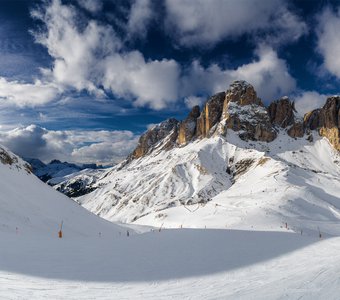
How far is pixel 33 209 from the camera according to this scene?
3347 centimetres

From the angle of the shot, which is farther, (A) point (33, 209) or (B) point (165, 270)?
(A) point (33, 209)

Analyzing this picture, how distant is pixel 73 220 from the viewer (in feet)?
121

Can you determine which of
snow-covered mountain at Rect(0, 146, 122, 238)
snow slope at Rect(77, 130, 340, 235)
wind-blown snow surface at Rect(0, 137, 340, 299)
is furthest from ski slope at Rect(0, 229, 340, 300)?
snow slope at Rect(77, 130, 340, 235)

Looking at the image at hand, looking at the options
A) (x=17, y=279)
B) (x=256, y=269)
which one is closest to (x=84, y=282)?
(x=17, y=279)

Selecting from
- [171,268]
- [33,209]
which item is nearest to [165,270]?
[171,268]

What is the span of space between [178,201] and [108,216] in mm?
47848

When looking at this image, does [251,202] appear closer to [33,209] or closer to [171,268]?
[33,209]

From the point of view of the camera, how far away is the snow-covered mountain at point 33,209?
95.0ft

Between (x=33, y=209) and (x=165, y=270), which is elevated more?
(x=33, y=209)

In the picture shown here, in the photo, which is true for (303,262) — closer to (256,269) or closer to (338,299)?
(256,269)

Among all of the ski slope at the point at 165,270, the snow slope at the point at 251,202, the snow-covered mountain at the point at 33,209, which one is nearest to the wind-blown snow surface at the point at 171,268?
the ski slope at the point at 165,270

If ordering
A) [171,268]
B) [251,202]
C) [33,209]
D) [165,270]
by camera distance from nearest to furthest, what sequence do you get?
[165,270]
[171,268]
[33,209]
[251,202]

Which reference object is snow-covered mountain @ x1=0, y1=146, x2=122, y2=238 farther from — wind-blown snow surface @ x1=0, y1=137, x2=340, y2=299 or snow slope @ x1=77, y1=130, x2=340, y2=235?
snow slope @ x1=77, y1=130, x2=340, y2=235

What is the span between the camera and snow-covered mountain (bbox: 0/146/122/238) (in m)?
29.0
